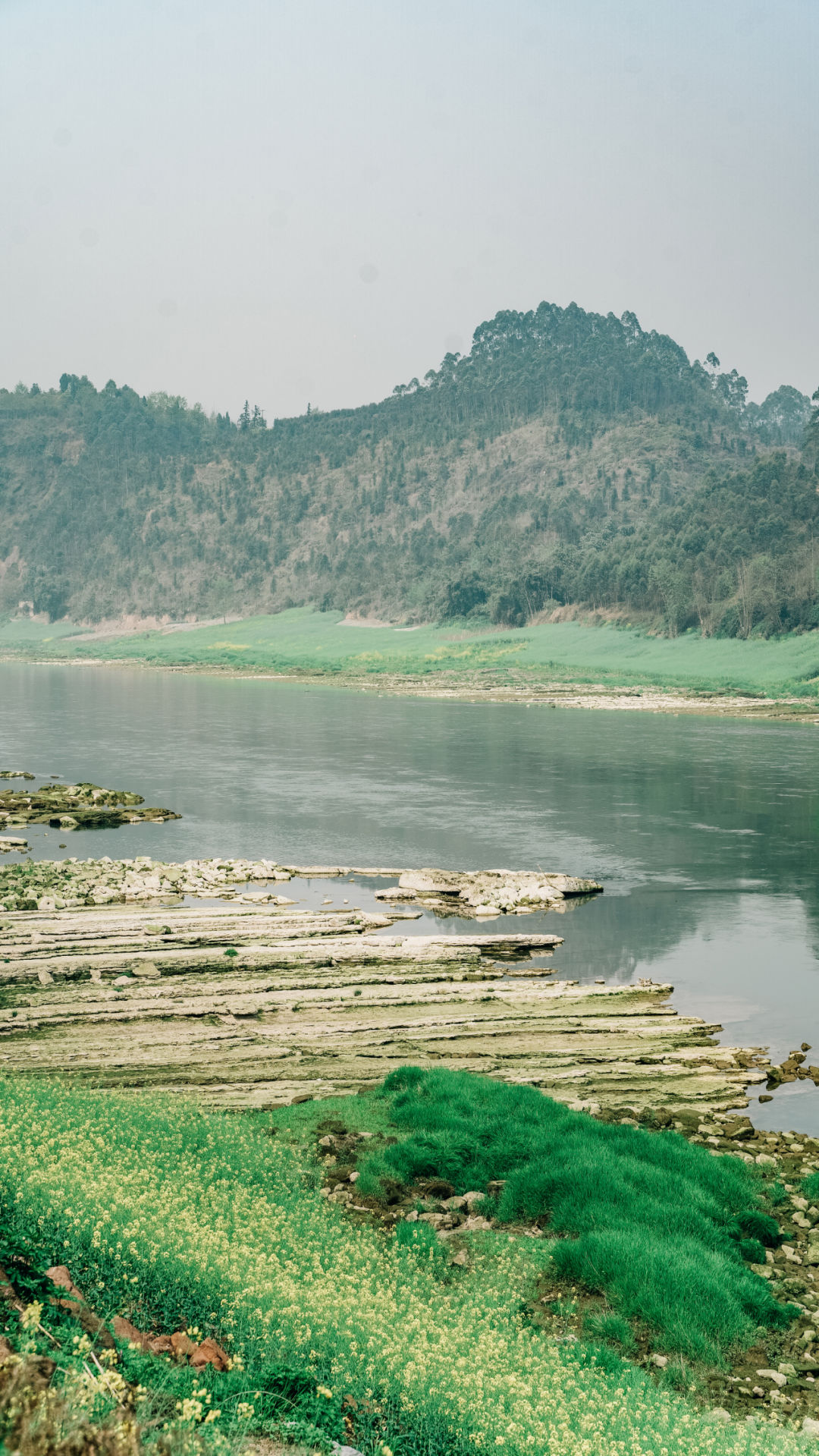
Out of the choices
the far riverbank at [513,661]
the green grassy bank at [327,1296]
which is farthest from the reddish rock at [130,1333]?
the far riverbank at [513,661]

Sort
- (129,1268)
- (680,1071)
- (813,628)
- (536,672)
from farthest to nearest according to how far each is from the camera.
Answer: (536,672), (813,628), (680,1071), (129,1268)

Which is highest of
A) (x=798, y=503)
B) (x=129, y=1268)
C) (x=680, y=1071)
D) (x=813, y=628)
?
(x=798, y=503)

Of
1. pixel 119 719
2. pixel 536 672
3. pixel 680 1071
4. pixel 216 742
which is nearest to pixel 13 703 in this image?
pixel 119 719

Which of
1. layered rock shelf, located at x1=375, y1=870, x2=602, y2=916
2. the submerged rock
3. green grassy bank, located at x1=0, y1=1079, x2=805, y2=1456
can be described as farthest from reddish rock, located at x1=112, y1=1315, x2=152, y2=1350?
the submerged rock

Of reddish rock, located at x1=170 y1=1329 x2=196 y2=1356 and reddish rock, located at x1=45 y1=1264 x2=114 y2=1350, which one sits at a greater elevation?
reddish rock, located at x1=45 y1=1264 x2=114 y2=1350

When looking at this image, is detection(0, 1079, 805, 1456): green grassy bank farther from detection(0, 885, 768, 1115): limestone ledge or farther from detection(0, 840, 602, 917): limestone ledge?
detection(0, 840, 602, 917): limestone ledge

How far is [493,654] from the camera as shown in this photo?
13812cm

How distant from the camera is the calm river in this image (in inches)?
788

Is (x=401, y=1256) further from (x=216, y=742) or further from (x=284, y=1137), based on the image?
(x=216, y=742)

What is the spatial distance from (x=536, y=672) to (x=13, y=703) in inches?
2296

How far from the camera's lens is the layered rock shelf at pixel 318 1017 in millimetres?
13414

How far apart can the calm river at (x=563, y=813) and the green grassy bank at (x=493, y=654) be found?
3264 centimetres

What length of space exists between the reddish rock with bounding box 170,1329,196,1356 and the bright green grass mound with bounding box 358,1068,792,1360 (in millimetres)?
3364

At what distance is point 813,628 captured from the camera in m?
112
